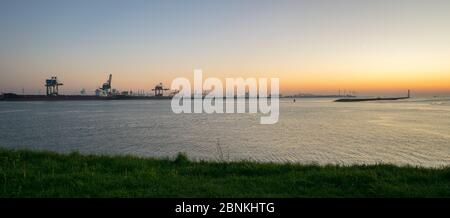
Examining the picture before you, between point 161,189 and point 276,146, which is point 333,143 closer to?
point 276,146

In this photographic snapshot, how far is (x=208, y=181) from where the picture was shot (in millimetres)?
9438

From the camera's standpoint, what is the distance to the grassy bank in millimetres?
8203

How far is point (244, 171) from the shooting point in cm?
1078

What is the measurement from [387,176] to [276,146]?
17.0m

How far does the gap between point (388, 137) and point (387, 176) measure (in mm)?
24406

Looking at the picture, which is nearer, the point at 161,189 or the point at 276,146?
the point at 161,189

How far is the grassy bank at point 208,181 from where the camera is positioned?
8.20 metres
